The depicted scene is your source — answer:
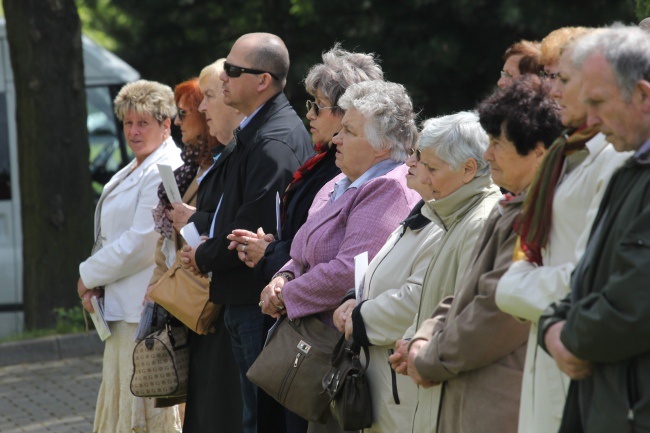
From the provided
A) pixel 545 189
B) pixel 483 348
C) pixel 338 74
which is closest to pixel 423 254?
pixel 483 348

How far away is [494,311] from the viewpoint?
3332 millimetres

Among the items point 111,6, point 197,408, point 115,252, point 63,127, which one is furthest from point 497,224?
point 111,6

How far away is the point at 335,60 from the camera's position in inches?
201

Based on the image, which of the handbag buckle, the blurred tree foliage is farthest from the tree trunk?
the handbag buckle

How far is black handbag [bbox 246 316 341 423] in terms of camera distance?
441 cm

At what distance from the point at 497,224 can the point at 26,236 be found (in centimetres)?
684

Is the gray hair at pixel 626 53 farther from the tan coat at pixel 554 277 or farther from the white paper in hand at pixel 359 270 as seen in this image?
the white paper in hand at pixel 359 270

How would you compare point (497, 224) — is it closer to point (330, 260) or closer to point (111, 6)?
point (330, 260)

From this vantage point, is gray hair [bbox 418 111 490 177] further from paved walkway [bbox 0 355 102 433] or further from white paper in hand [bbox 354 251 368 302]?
paved walkway [bbox 0 355 102 433]

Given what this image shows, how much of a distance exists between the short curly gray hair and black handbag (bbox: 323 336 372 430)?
260 cm

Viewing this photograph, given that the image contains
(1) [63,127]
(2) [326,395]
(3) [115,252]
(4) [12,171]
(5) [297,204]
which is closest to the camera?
(2) [326,395]

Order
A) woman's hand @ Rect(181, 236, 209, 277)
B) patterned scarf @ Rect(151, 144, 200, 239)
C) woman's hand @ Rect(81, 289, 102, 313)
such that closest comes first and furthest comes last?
woman's hand @ Rect(181, 236, 209, 277) < patterned scarf @ Rect(151, 144, 200, 239) < woman's hand @ Rect(81, 289, 102, 313)

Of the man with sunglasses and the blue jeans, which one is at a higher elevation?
the man with sunglasses

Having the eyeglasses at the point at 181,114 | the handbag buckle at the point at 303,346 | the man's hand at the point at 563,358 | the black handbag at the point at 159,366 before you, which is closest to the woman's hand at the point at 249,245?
the handbag buckle at the point at 303,346
